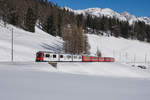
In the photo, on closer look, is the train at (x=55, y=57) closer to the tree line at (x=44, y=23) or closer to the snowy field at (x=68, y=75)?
the snowy field at (x=68, y=75)

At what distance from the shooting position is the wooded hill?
197 ft

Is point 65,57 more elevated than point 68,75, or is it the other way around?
point 65,57

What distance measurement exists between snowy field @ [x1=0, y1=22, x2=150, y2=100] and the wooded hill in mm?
8547

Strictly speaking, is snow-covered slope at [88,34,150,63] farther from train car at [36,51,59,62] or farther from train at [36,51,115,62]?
train car at [36,51,59,62]

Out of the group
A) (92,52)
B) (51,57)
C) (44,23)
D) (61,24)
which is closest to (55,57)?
(51,57)

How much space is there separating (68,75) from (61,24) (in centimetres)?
8342

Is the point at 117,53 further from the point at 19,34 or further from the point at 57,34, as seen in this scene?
Result: the point at 19,34

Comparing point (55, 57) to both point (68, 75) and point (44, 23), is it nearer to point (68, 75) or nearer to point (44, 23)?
point (68, 75)

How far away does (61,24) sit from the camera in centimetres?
9831

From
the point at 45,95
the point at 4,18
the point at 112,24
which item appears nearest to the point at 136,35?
the point at 112,24

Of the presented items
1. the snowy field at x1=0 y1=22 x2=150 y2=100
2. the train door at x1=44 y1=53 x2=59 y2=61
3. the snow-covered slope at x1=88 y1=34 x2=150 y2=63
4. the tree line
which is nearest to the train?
the train door at x1=44 y1=53 x2=59 y2=61

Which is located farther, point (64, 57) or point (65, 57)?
point (65, 57)

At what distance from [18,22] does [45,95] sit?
77196 mm

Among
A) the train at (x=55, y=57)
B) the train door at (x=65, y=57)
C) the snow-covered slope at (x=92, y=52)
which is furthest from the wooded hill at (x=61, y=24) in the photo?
the train door at (x=65, y=57)
